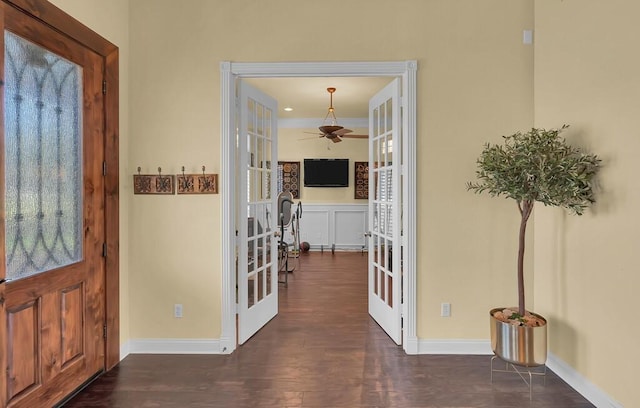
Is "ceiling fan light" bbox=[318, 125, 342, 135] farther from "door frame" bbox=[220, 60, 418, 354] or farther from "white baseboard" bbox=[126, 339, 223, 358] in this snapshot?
"white baseboard" bbox=[126, 339, 223, 358]

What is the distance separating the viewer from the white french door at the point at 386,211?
3170mm

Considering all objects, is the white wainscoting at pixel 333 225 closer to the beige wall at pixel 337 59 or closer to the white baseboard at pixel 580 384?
the beige wall at pixel 337 59

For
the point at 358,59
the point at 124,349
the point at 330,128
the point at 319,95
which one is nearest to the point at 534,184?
the point at 358,59

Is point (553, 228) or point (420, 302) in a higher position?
point (553, 228)

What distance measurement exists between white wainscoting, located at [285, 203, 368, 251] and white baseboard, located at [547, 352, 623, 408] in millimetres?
5482

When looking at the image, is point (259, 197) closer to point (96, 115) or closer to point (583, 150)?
point (96, 115)

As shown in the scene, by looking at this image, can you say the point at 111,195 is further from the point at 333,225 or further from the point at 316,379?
the point at 333,225

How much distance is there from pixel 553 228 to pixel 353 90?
11.9 ft

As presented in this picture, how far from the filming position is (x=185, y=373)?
2.72m

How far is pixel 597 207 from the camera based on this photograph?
2.32 metres

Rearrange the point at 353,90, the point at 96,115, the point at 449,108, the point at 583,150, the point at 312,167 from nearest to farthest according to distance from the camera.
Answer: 1. the point at 583,150
2. the point at 96,115
3. the point at 449,108
4. the point at 353,90
5. the point at 312,167

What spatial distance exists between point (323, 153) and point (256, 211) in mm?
4969

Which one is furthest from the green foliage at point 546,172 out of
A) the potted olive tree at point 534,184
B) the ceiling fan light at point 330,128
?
the ceiling fan light at point 330,128

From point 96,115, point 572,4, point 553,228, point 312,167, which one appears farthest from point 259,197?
point 312,167
